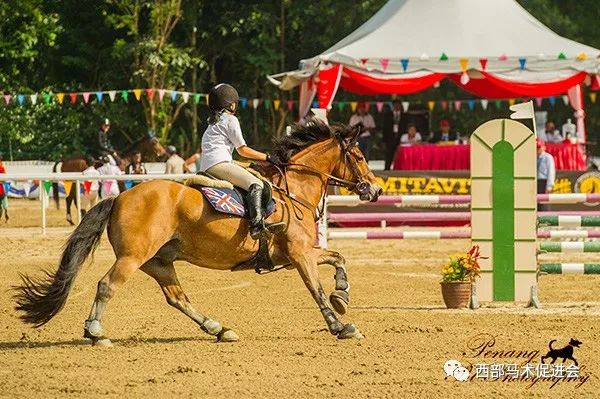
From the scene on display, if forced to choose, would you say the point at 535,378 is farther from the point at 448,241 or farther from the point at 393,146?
the point at 393,146

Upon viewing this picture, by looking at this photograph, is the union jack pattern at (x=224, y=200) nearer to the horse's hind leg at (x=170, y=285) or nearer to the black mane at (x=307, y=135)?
the horse's hind leg at (x=170, y=285)

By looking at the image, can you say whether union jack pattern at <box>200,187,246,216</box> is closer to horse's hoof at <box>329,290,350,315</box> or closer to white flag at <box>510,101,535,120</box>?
horse's hoof at <box>329,290,350,315</box>

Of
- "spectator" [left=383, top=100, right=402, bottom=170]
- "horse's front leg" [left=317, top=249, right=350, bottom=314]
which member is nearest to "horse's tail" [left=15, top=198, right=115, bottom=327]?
"horse's front leg" [left=317, top=249, right=350, bottom=314]

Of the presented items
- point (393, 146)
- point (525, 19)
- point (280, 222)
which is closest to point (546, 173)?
point (525, 19)

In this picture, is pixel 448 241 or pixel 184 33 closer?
pixel 448 241

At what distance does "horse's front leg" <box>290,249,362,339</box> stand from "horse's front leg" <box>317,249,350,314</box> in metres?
0.08

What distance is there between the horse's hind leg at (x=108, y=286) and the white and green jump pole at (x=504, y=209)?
4286 mm

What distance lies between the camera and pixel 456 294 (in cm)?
1433

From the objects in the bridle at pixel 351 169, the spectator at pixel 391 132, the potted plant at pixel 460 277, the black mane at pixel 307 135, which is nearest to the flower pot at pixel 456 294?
the potted plant at pixel 460 277

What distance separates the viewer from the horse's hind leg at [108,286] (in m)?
11.3

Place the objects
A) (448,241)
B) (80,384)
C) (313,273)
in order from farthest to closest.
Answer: (448,241) < (313,273) < (80,384)

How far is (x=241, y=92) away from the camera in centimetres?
4388

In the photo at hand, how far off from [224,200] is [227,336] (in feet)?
3.83

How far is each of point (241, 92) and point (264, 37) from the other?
2225mm
